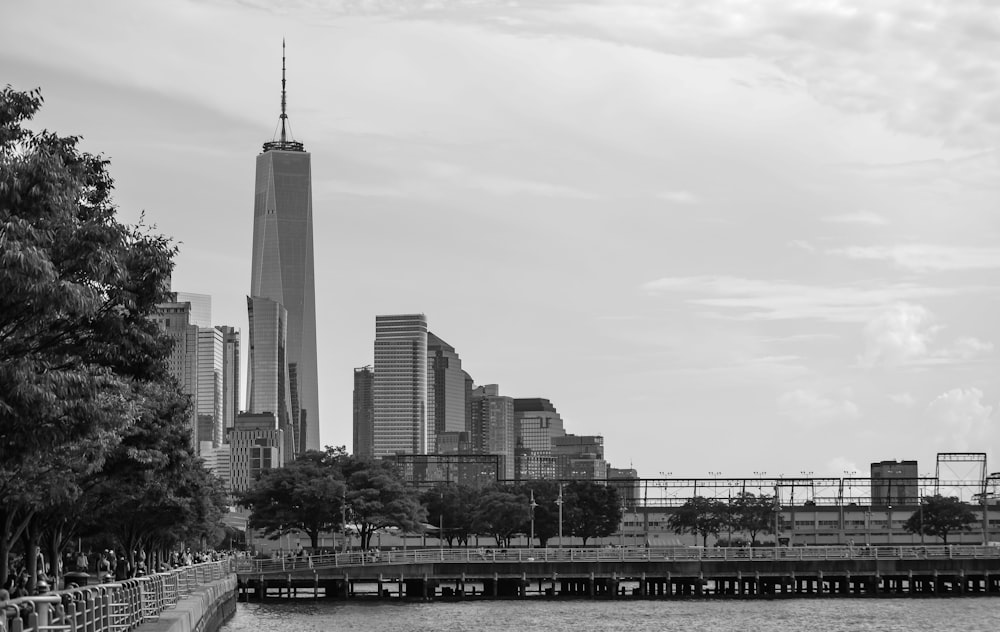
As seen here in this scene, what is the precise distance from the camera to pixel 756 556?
4616 inches

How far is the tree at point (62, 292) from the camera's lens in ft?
83.9

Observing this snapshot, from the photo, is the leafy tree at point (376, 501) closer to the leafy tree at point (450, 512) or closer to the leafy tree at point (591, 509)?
the leafy tree at point (591, 509)

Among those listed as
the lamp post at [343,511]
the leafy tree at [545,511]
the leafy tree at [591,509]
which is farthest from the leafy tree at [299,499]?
the leafy tree at [591,509]

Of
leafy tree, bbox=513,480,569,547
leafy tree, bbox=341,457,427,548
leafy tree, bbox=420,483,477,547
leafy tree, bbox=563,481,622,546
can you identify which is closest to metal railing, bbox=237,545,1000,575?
leafy tree, bbox=341,457,427,548

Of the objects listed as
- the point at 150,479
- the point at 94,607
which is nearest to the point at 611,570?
the point at 150,479

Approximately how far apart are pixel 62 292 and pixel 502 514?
150503 millimetres

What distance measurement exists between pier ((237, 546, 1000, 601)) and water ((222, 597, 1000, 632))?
11.4ft

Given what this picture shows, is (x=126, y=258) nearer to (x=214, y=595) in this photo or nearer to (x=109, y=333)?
(x=109, y=333)

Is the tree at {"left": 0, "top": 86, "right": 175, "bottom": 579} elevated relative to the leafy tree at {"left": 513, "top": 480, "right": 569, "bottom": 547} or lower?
elevated

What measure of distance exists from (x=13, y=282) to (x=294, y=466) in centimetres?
11480

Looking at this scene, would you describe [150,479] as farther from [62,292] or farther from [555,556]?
[555,556]

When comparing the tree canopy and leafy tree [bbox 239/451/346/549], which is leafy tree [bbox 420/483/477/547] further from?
the tree canopy

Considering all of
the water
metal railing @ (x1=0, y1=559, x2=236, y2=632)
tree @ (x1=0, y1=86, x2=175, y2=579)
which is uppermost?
tree @ (x1=0, y1=86, x2=175, y2=579)

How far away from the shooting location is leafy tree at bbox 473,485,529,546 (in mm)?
173750
